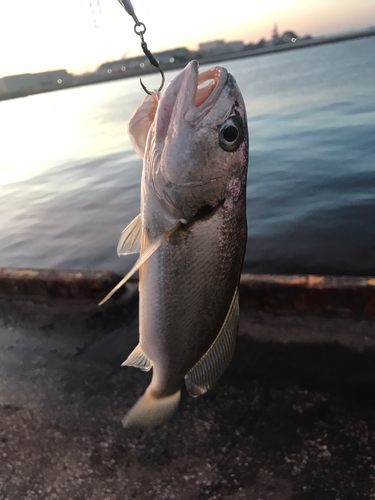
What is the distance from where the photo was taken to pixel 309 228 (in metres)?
8.22

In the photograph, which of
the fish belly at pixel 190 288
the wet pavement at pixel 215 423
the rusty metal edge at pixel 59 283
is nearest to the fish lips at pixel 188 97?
the fish belly at pixel 190 288

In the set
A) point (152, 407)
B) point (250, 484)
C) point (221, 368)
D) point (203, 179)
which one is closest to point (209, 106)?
point (203, 179)

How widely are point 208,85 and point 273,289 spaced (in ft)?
9.35

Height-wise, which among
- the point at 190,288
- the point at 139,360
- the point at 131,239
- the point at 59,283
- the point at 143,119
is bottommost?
the point at 59,283

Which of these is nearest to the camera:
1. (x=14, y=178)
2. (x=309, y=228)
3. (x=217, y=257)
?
(x=217, y=257)

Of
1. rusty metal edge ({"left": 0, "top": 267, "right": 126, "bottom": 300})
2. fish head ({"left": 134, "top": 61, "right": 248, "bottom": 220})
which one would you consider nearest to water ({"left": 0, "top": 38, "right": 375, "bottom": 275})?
rusty metal edge ({"left": 0, "top": 267, "right": 126, "bottom": 300})

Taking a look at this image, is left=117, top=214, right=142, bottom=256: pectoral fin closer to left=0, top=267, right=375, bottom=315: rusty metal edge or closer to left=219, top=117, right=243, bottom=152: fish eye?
left=219, top=117, right=243, bottom=152: fish eye

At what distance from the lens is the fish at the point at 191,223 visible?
6.19 ft

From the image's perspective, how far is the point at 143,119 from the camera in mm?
2154

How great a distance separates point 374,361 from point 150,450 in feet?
7.48

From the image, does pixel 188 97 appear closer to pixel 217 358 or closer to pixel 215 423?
pixel 217 358

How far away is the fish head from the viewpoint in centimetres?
187

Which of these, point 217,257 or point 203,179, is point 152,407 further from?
point 203,179

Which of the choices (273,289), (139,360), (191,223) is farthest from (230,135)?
(273,289)
